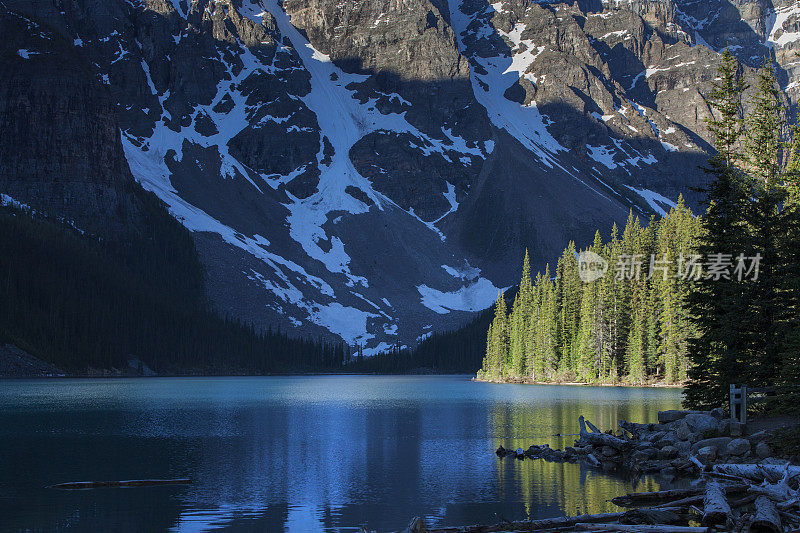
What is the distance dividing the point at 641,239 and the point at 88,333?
413 feet

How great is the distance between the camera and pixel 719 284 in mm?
42562

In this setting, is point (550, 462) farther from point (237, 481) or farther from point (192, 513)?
point (192, 513)

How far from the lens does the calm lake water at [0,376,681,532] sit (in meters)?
27.3

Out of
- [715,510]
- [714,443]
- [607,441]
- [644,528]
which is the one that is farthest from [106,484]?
[714,443]

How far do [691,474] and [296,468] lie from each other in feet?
57.1

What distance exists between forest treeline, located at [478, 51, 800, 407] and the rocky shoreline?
10.9 feet

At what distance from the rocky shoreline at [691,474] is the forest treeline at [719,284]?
334cm

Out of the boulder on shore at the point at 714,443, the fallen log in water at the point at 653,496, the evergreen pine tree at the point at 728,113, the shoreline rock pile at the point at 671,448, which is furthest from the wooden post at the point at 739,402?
the evergreen pine tree at the point at 728,113

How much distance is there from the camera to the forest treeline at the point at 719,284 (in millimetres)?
40531

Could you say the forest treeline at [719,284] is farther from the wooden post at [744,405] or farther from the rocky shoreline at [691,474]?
the rocky shoreline at [691,474]

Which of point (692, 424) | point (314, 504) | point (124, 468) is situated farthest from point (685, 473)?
point (124, 468)

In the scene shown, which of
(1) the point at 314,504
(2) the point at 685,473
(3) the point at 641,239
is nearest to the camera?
(1) the point at 314,504

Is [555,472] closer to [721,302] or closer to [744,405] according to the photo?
[744,405]

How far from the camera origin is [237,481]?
34.2 meters
